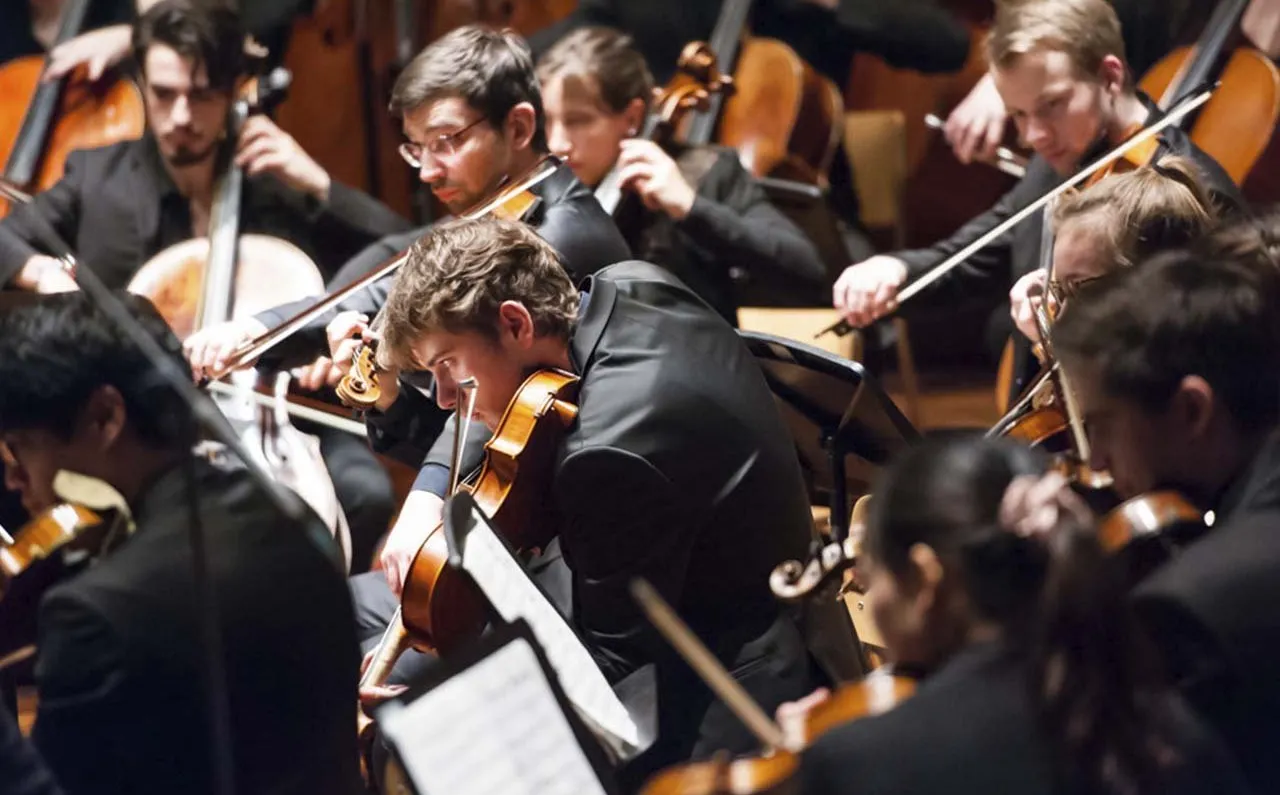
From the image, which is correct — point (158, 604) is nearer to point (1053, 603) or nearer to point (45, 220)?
point (1053, 603)

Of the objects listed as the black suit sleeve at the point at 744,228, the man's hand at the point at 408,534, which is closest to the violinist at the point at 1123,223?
the man's hand at the point at 408,534

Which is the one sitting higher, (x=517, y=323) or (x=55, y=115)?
(x=517, y=323)

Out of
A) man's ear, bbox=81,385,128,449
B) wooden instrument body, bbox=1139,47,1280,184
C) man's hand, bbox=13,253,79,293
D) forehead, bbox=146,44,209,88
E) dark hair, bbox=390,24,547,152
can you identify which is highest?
man's ear, bbox=81,385,128,449

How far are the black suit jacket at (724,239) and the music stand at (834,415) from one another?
2.84 ft

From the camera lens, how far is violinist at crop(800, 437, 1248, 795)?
1200 mm

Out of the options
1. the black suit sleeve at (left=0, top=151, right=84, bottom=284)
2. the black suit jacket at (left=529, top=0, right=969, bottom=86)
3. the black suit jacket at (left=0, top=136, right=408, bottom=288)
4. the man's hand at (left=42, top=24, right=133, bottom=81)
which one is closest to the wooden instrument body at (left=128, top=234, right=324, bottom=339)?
the black suit jacket at (left=0, top=136, right=408, bottom=288)

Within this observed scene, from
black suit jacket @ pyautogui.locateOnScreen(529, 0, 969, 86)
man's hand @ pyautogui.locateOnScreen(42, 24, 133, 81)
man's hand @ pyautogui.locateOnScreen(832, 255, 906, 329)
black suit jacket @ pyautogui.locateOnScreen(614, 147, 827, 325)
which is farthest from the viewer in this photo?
black suit jacket @ pyautogui.locateOnScreen(529, 0, 969, 86)

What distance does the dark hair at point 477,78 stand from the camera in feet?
8.57

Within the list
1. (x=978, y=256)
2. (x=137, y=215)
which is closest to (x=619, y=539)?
(x=978, y=256)

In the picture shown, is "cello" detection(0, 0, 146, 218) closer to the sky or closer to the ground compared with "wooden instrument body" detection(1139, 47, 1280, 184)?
closer to the sky

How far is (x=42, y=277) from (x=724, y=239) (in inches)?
46.5

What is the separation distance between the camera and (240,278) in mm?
2975

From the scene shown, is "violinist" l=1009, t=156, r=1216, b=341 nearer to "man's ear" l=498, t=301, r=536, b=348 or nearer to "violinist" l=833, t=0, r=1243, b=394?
"violinist" l=833, t=0, r=1243, b=394

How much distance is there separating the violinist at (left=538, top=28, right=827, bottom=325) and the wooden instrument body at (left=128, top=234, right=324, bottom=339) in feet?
1.59
